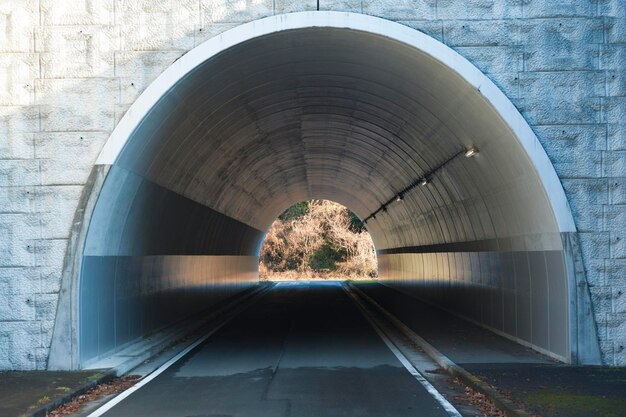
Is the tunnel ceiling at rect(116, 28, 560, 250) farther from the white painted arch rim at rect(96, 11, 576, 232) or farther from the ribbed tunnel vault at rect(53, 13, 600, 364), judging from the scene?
the white painted arch rim at rect(96, 11, 576, 232)

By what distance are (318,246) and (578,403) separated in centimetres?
5031

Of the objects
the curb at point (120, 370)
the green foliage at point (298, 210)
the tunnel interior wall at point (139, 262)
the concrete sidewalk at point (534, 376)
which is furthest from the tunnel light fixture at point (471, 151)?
the green foliage at point (298, 210)

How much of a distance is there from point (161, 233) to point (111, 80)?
16.6ft

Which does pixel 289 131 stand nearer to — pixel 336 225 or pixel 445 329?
pixel 445 329

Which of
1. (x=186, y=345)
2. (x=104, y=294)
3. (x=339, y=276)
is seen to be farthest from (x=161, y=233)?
(x=339, y=276)

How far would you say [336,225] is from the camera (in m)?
57.0

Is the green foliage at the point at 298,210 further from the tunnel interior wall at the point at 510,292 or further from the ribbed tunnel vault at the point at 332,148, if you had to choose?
the ribbed tunnel vault at the point at 332,148

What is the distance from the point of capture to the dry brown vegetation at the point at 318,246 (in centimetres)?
5609

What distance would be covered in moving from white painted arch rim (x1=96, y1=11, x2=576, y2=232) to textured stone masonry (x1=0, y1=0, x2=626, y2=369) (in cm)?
22

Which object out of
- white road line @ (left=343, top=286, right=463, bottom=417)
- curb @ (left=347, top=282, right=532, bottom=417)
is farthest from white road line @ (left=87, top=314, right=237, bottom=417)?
curb @ (left=347, top=282, right=532, bottom=417)

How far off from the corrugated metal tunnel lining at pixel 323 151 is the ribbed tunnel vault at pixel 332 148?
48 millimetres

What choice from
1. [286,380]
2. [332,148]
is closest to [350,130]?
[332,148]

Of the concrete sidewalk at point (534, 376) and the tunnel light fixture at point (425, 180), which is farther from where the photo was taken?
the tunnel light fixture at point (425, 180)

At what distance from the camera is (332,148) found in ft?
75.0
